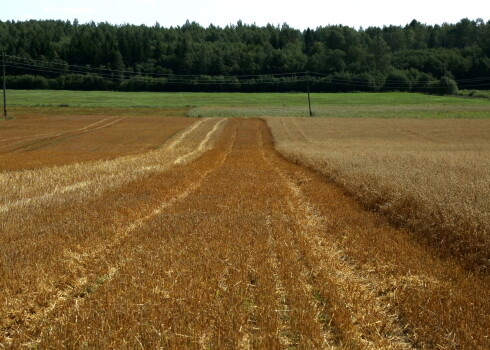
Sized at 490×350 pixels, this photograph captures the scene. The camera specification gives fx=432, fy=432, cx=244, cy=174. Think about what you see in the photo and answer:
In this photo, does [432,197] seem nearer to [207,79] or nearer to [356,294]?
[356,294]

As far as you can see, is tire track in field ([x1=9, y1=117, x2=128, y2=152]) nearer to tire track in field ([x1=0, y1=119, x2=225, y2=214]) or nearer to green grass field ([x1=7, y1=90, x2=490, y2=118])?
tire track in field ([x1=0, y1=119, x2=225, y2=214])

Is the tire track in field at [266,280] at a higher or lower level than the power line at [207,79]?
lower

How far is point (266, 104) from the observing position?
98062 millimetres

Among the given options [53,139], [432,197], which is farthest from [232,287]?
[53,139]

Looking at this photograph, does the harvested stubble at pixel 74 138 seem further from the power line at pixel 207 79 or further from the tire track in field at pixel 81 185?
the power line at pixel 207 79

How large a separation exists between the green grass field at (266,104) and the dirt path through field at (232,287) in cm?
6488

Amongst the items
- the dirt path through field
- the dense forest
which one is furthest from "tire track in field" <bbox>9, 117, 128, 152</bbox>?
the dense forest

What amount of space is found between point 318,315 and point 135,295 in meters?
2.70

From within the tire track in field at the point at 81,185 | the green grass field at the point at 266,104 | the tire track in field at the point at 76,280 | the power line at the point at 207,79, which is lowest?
the tire track in field at the point at 76,280

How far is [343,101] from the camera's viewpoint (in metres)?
103

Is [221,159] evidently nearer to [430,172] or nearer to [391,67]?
[430,172]

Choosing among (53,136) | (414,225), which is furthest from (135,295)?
(53,136)

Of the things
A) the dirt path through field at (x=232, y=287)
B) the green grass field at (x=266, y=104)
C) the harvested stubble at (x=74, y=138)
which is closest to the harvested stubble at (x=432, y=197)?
the dirt path through field at (x=232, y=287)

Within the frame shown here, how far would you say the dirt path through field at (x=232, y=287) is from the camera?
5309mm
